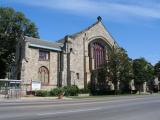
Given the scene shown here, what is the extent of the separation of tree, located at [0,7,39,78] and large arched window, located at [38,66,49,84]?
595 inches

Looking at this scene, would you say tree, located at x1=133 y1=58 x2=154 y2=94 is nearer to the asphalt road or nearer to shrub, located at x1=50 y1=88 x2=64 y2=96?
shrub, located at x1=50 y1=88 x2=64 y2=96

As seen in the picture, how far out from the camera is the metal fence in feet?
135

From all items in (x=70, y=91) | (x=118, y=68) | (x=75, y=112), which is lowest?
(x=75, y=112)

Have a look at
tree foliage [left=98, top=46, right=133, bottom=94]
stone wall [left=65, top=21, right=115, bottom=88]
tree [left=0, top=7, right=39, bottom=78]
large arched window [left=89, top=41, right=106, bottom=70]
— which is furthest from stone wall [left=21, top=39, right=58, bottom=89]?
tree [left=0, top=7, right=39, bottom=78]

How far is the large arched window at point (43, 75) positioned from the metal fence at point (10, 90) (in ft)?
28.1

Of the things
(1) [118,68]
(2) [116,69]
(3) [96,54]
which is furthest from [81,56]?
(1) [118,68]

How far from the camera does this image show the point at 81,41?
63750 millimetres

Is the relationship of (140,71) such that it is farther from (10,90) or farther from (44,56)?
(10,90)

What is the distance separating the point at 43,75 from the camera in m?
56.2

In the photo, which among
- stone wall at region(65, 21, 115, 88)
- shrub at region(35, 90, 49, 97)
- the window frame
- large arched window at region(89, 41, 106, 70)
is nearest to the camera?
shrub at region(35, 90, 49, 97)

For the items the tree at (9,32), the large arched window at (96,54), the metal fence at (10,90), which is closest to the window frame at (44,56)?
the metal fence at (10,90)

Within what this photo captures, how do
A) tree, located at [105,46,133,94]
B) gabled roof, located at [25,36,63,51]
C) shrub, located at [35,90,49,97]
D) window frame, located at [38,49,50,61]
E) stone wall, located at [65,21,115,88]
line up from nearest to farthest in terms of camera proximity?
1. shrub, located at [35,90,49,97]
2. gabled roof, located at [25,36,63,51]
3. window frame, located at [38,49,50,61]
4. stone wall, located at [65,21,115,88]
5. tree, located at [105,46,133,94]

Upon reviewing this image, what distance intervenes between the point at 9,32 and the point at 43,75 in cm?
1960

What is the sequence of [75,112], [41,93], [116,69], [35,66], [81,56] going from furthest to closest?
1. [81,56]
2. [116,69]
3. [35,66]
4. [41,93]
5. [75,112]
